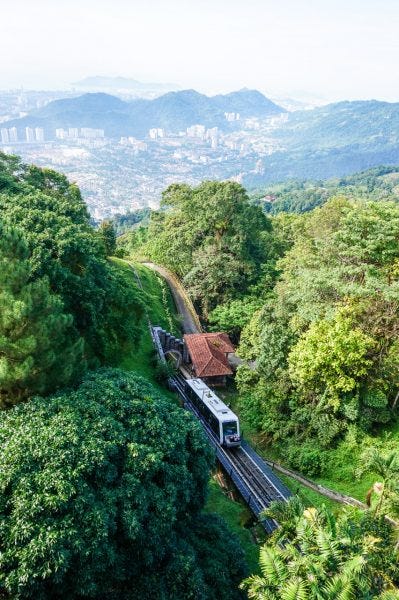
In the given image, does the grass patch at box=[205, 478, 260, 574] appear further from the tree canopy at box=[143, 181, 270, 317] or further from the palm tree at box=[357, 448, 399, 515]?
the tree canopy at box=[143, 181, 270, 317]

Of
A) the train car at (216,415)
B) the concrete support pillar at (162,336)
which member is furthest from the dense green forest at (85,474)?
the concrete support pillar at (162,336)

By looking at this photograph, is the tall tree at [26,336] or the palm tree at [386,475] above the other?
the tall tree at [26,336]

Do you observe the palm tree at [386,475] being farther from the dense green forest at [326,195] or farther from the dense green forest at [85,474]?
the dense green forest at [326,195]

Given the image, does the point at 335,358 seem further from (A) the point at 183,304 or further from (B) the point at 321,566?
(A) the point at 183,304

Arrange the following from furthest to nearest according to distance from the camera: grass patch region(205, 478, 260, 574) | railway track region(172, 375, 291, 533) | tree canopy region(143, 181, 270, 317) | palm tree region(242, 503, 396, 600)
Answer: tree canopy region(143, 181, 270, 317) < railway track region(172, 375, 291, 533) < grass patch region(205, 478, 260, 574) < palm tree region(242, 503, 396, 600)

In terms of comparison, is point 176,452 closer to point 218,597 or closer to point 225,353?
point 218,597

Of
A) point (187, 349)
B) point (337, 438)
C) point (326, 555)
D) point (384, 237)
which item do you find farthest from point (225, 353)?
point (326, 555)

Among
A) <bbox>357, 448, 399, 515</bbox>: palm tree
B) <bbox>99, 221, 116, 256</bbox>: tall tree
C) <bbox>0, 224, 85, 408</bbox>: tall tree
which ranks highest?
<bbox>0, 224, 85, 408</bbox>: tall tree

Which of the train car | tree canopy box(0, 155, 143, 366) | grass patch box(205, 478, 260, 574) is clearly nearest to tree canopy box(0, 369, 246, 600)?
grass patch box(205, 478, 260, 574)
